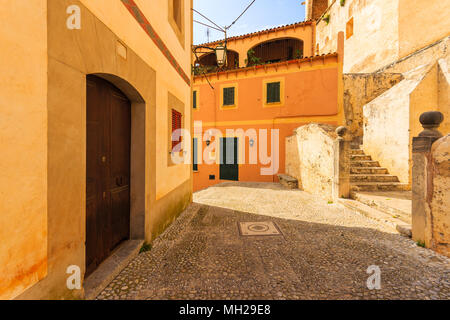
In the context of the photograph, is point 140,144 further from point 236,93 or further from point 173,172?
point 236,93

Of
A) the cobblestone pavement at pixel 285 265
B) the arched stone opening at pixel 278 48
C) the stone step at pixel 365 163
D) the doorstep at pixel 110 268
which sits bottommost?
the cobblestone pavement at pixel 285 265

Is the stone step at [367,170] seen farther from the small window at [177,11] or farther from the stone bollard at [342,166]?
the small window at [177,11]

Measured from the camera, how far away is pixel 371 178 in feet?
21.4

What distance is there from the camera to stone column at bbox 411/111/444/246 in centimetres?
319

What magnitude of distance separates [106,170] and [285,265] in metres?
3.05

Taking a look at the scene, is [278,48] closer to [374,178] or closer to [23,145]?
[374,178]

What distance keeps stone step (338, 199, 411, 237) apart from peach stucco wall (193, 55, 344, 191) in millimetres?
6225

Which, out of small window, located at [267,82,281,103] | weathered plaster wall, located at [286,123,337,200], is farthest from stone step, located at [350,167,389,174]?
small window, located at [267,82,281,103]

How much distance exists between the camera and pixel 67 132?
183 centimetres

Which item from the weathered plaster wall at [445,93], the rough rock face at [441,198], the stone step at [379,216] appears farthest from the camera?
the weathered plaster wall at [445,93]

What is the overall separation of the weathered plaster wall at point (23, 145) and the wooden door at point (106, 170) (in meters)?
0.87

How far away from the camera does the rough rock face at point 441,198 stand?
290 cm

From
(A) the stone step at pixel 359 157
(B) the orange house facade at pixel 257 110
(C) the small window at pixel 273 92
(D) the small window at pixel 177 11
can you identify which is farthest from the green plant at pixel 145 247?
(C) the small window at pixel 273 92
